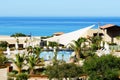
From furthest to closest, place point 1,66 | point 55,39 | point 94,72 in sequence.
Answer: point 55,39
point 1,66
point 94,72

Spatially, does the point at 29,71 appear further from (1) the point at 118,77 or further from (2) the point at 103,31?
(2) the point at 103,31

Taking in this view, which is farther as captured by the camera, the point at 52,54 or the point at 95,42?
the point at 95,42

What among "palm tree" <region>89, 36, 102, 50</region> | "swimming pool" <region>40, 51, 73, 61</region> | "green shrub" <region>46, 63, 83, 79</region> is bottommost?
"swimming pool" <region>40, 51, 73, 61</region>

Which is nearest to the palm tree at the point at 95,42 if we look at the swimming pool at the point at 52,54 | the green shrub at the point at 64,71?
the swimming pool at the point at 52,54

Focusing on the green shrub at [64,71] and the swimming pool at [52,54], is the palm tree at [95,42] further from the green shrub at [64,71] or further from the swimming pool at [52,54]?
the green shrub at [64,71]

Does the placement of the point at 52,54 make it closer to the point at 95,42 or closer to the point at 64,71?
the point at 95,42

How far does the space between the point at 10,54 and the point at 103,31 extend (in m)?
13.9

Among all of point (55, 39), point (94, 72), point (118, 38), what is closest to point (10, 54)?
point (55, 39)

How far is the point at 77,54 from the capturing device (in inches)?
1281

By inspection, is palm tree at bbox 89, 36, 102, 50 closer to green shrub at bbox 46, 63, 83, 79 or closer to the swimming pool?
the swimming pool

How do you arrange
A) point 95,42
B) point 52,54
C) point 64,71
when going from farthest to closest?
point 95,42, point 52,54, point 64,71

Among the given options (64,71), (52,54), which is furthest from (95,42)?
(64,71)

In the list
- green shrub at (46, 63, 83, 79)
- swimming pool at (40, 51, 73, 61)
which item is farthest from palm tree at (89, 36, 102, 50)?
green shrub at (46, 63, 83, 79)

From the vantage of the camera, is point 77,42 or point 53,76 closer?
point 53,76
